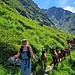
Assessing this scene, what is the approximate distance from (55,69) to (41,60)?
1822 millimetres

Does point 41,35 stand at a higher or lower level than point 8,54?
higher

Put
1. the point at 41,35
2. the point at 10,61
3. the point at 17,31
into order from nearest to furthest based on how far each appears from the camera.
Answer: the point at 10,61 < the point at 17,31 < the point at 41,35

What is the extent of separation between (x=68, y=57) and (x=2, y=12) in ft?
51.0

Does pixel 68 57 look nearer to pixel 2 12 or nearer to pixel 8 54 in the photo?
pixel 8 54

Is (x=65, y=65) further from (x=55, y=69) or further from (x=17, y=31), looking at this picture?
(x=17, y=31)

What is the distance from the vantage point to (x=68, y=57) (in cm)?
3094

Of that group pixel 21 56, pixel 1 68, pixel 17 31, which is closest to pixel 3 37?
pixel 17 31

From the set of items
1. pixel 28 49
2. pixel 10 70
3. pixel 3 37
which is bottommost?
pixel 10 70

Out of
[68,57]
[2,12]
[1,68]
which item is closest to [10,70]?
[1,68]

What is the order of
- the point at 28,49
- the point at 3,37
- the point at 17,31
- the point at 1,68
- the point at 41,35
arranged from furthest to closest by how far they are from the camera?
the point at 41,35 → the point at 17,31 → the point at 3,37 → the point at 1,68 → the point at 28,49

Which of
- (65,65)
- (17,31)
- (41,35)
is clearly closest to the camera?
(65,65)

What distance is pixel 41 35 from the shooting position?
39.0m

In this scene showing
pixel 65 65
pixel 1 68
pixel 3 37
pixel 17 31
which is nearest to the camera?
pixel 1 68

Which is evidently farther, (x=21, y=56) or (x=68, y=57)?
(x=68, y=57)
